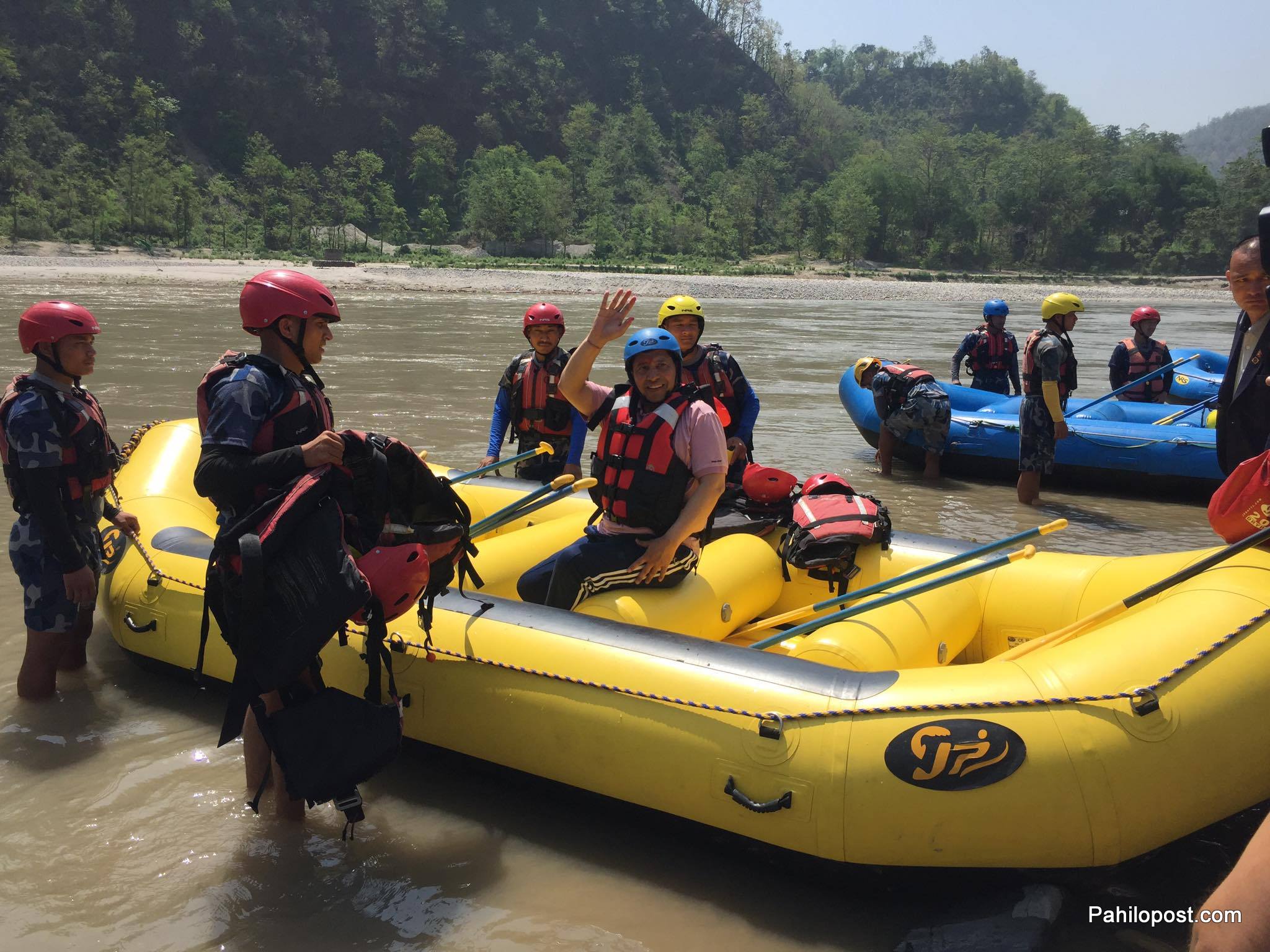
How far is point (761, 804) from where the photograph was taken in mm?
2654

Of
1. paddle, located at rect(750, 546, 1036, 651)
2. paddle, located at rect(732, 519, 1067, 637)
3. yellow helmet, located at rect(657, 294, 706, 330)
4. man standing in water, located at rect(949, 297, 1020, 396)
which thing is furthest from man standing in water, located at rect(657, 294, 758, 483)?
man standing in water, located at rect(949, 297, 1020, 396)

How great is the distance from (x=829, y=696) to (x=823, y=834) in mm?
347

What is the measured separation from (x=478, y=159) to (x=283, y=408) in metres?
70.3

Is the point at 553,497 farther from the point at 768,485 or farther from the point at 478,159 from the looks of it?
the point at 478,159

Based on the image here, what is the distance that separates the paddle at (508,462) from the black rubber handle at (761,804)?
2133 millimetres

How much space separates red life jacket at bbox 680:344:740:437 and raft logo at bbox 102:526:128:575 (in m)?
2.54

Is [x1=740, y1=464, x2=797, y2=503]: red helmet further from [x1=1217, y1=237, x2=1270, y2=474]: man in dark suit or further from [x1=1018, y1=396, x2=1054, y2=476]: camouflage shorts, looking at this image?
[x1=1018, y1=396, x2=1054, y2=476]: camouflage shorts

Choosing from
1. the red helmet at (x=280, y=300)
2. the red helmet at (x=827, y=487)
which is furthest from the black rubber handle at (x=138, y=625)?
the red helmet at (x=827, y=487)

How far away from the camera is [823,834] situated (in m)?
2.58

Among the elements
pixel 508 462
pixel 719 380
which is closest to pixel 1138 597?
pixel 719 380

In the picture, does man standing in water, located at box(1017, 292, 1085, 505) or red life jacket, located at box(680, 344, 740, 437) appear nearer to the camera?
red life jacket, located at box(680, 344, 740, 437)

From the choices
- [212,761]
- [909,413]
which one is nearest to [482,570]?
[212,761]

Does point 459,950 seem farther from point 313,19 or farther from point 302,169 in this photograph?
point 313,19

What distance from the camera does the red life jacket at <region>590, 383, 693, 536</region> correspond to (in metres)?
3.42
